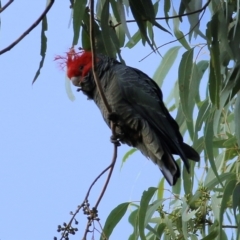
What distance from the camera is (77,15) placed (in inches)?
81.4

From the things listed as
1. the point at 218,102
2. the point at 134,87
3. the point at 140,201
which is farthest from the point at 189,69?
the point at 140,201

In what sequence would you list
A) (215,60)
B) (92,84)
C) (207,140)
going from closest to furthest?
(215,60)
(207,140)
(92,84)

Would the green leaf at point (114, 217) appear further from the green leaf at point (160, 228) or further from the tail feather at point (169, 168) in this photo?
the tail feather at point (169, 168)

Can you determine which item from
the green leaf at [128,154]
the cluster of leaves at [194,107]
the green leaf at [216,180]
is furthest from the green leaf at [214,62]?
the green leaf at [128,154]

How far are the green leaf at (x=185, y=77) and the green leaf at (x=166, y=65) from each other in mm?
405

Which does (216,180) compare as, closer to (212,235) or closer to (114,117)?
(212,235)

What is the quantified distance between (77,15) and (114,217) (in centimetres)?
80

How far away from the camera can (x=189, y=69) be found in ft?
7.69

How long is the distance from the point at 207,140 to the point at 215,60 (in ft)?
1.04

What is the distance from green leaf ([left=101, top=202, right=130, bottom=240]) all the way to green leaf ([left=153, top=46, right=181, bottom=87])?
59 cm

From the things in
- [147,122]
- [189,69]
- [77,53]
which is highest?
[77,53]

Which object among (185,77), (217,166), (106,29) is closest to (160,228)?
(217,166)

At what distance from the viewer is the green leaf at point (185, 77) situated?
2.30 metres

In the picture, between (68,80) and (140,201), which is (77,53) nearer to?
(68,80)
